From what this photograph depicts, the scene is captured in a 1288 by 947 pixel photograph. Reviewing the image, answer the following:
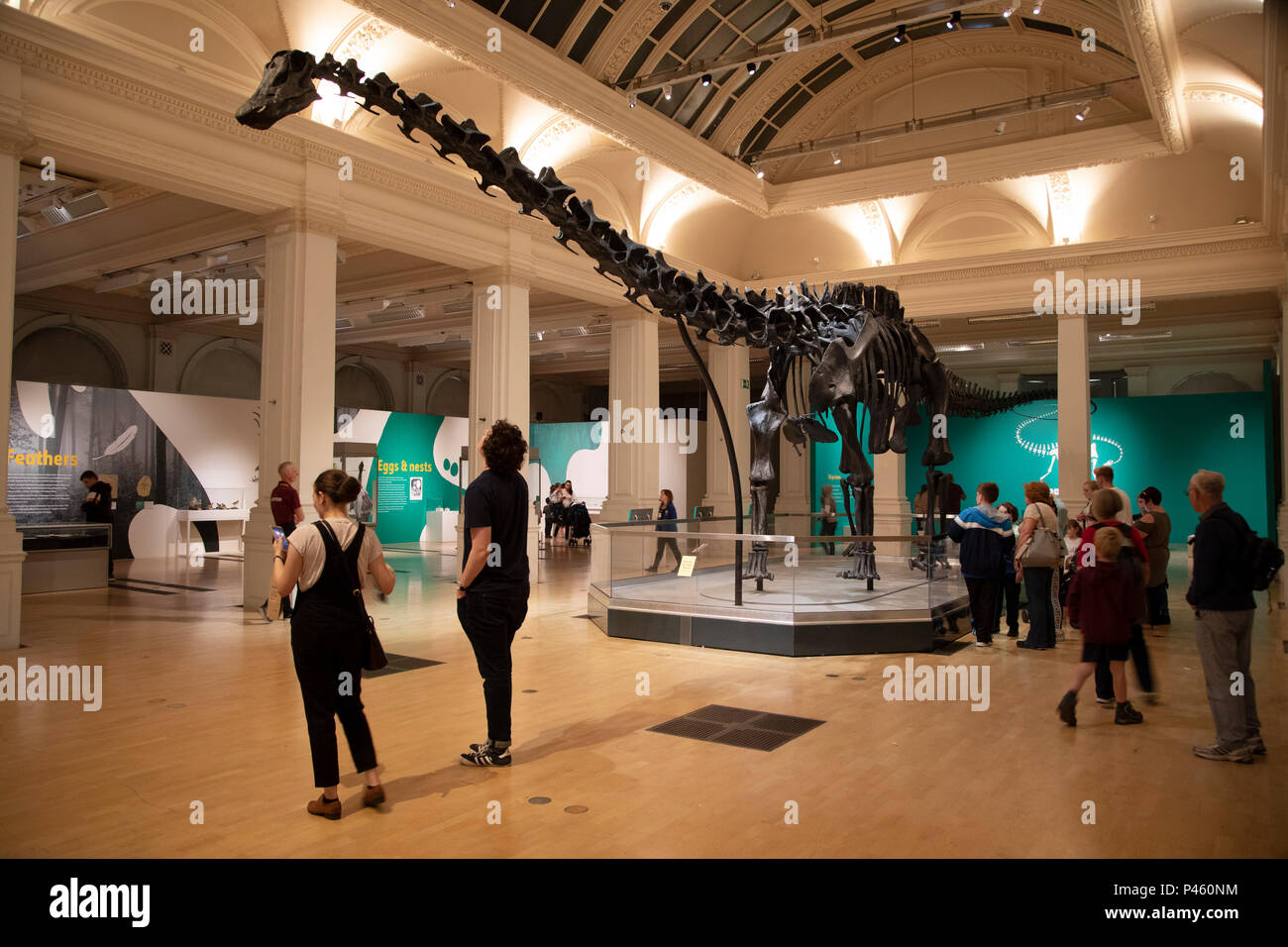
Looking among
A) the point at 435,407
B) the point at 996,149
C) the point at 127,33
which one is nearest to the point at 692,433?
the point at 435,407

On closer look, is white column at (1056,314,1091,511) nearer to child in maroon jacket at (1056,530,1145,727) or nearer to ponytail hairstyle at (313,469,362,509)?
child in maroon jacket at (1056,530,1145,727)

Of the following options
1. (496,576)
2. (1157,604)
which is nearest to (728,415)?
(1157,604)

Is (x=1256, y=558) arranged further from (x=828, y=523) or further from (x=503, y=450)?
(x=828, y=523)

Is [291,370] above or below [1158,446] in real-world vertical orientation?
above


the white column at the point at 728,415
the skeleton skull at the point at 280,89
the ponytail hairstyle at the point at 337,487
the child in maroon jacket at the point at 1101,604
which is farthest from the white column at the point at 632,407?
the ponytail hairstyle at the point at 337,487

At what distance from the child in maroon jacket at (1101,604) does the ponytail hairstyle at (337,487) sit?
13.2 ft

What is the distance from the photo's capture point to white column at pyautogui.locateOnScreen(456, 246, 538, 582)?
1232cm

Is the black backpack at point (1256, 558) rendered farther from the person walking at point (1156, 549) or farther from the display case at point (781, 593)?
the person walking at point (1156, 549)

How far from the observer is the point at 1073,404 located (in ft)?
51.1

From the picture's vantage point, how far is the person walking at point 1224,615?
4.64 metres

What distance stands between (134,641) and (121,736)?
11.0ft

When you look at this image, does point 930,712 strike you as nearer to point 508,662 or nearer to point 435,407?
point 508,662

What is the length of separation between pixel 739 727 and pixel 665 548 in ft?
10.3

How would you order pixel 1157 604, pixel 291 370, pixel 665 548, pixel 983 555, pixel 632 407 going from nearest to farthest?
pixel 983 555 → pixel 665 548 → pixel 1157 604 → pixel 291 370 → pixel 632 407
